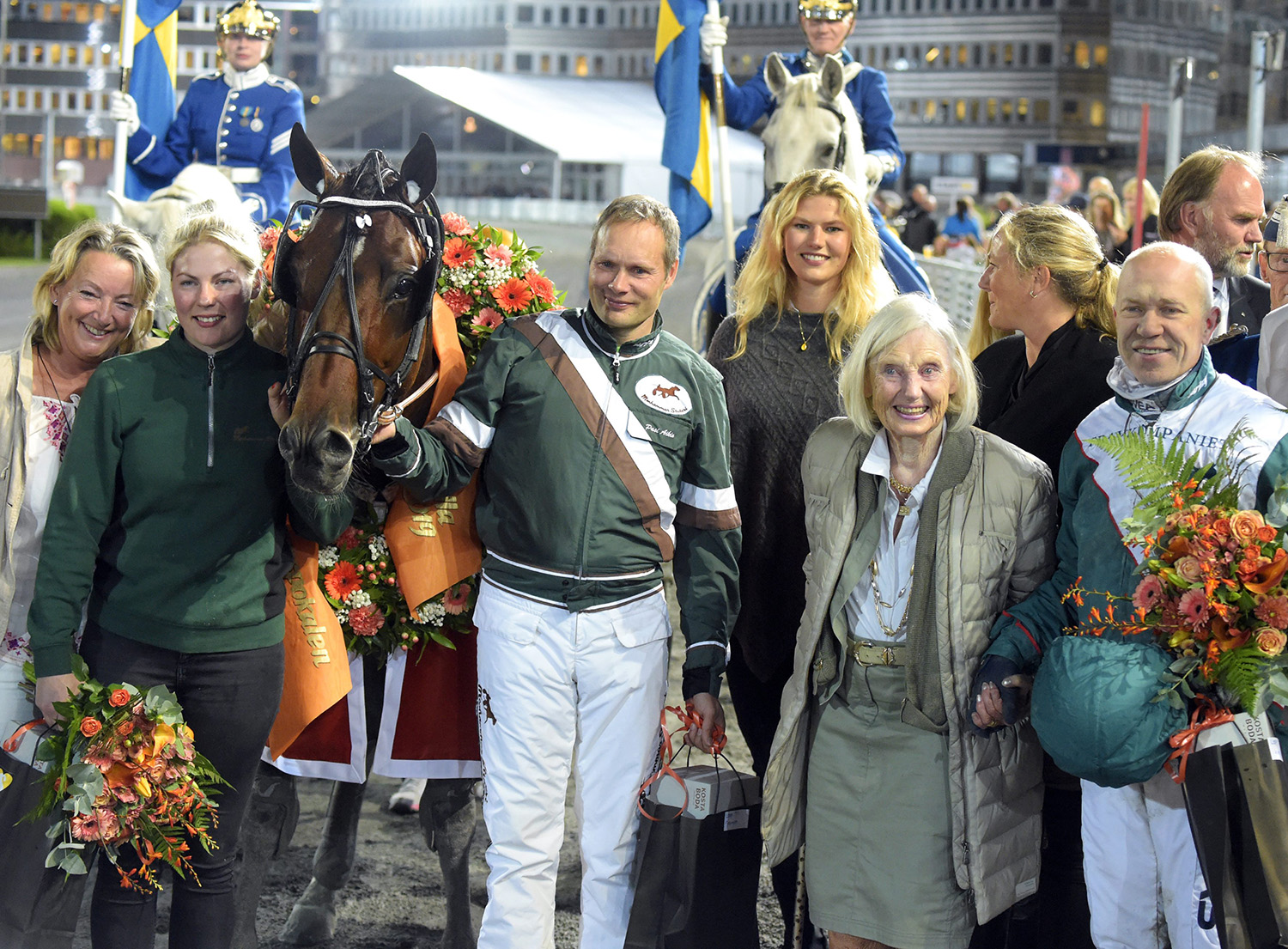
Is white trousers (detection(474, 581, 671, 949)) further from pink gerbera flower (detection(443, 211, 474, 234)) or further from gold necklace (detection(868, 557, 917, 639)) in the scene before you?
pink gerbera flower (detection(443, 211, 474, 234))

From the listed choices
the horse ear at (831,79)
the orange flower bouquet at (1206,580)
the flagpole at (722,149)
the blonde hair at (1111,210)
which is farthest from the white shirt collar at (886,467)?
the blonde hair at (1111,210)

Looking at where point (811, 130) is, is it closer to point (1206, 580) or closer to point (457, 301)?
point (457, 301)

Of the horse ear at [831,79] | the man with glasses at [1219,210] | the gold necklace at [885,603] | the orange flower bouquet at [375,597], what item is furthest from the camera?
the horse ear at [831,79]

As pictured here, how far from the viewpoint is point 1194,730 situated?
2.38m

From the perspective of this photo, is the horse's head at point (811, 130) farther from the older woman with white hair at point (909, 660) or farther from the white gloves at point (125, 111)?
the white gloves at point (125, 111)

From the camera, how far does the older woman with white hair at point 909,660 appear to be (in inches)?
107

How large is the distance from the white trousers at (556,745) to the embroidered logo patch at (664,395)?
47cm

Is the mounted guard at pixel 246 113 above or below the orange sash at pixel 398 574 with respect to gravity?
above

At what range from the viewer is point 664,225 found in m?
3.05

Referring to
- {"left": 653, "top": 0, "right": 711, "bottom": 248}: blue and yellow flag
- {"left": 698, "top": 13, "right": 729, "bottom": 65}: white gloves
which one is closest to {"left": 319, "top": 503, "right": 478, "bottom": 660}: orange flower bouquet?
{"left": 653, "top": 0, "right": 711, "bottom": 248}: blue and yellow flag

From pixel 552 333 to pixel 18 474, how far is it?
1261mm

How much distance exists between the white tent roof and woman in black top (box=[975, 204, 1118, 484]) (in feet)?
73.4

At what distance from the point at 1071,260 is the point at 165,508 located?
229 centimetres

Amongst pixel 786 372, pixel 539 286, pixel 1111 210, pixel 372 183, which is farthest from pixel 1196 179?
pixel 1111 210
